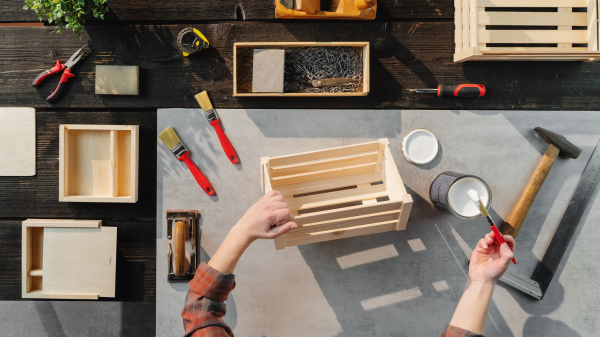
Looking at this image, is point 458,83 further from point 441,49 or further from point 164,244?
point 164,244

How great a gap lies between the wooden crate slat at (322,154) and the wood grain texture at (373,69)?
273 mm

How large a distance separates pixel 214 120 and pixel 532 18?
1.37 meters

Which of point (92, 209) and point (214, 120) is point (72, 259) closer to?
point (92, 209)

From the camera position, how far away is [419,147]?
1672mm

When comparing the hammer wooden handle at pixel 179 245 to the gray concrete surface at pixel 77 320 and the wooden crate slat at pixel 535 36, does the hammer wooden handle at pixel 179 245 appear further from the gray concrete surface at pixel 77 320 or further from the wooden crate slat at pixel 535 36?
the wooden crate slat at pixel 535 36

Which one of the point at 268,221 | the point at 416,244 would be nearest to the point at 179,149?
the point at 268,221

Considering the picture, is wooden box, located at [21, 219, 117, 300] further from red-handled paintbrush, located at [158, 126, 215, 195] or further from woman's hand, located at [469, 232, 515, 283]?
woman's hand, located at [469, 232, 515, 283]

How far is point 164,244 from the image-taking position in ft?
5.56

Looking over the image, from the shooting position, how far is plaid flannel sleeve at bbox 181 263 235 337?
1.27 meters

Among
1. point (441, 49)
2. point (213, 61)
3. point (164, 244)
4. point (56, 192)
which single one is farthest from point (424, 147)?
point (56, 192)

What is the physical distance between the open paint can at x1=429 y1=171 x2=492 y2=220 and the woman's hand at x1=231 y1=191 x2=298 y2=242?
2.06 feet

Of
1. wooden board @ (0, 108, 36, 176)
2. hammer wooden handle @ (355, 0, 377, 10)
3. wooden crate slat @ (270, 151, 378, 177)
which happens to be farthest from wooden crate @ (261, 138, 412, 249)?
wooden board @ (0, 108, 36, 176)

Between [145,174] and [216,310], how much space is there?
29.4 inches

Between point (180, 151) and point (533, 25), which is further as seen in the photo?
point (180, 151)
